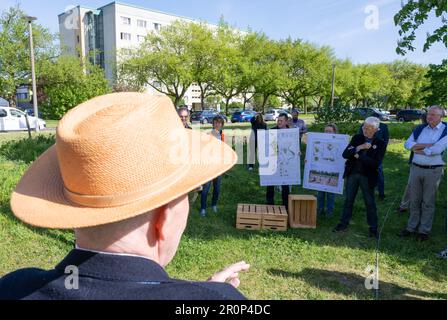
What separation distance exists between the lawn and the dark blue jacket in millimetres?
3582

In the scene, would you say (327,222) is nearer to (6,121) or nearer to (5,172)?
(5,172)

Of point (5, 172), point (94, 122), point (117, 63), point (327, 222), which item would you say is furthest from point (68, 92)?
point (94, 122)

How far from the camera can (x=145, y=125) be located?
1073 millimetres

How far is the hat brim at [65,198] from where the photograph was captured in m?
1.01

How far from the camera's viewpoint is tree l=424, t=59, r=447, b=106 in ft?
29.7

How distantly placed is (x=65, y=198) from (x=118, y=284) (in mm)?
365

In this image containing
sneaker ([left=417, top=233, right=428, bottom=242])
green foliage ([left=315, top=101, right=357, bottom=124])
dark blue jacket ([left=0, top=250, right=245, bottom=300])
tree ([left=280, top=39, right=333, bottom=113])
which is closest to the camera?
dark blue jacket ([left=0, top=250, right=245, bottom=300])

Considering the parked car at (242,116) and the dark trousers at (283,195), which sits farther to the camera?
the parked car at (242,116)

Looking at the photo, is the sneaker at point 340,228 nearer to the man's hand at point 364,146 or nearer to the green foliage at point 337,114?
the man's hand at point 364,146

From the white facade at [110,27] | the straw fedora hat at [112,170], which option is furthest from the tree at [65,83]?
the straw fedora hat at [112,170]

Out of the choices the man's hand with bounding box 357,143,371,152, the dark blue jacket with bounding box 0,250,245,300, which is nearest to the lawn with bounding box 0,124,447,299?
the man's hand with bounding box 357,143,371,152

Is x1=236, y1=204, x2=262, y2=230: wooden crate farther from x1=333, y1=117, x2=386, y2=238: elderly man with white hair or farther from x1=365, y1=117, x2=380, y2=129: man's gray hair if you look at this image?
x1=365, y1=117, x2=380, y2=129: man's gray hair

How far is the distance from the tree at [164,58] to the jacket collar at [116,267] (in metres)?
38.6

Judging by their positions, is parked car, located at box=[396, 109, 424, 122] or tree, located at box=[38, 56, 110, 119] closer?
tree, located at box=[38, 56, 110, 119]
